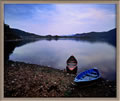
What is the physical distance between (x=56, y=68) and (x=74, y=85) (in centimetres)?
41

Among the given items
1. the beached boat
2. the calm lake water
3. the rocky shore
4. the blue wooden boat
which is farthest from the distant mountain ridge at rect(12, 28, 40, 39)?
the blue wooden boat

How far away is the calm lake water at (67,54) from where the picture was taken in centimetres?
224

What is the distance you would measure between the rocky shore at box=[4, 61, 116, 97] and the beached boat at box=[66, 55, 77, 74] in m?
0.09

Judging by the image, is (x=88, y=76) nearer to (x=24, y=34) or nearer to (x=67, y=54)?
(x=67, y=54)

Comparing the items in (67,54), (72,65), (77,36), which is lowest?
(72,65)

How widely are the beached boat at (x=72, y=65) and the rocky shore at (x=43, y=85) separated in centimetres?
9

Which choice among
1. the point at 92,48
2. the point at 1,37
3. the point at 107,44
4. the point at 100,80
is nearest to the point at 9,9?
the point at 1,37

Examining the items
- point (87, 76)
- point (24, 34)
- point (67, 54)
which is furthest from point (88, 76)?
point (24, 34)

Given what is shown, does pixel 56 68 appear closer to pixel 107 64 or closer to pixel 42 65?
pixel 42 65

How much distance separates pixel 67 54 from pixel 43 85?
638 millimetres

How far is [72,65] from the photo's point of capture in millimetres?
2281

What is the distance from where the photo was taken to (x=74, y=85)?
2221mm

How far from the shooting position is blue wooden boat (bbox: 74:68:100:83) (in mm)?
2195

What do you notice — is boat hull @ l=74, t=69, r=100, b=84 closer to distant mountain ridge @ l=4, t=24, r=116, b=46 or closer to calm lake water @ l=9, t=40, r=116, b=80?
Result: calm lake water @ l=9, t=40, r=116, b=80
